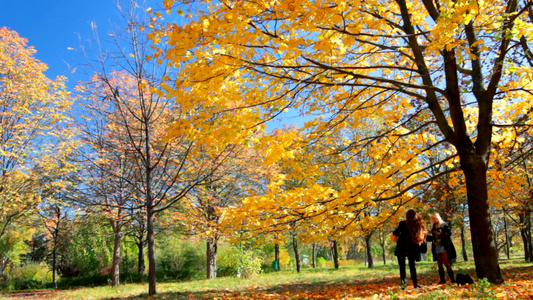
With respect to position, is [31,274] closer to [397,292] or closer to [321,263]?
[321,263]

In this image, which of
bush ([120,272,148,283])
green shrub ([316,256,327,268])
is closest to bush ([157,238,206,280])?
bush ([120,272,148,283])

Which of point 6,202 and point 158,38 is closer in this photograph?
point 158,38

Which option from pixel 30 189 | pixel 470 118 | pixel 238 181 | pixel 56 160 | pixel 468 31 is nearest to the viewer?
pixel 468 31

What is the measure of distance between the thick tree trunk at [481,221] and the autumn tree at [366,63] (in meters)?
0.01

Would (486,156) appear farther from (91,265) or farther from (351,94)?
(91,265)

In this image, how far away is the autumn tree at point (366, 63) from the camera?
3318mm

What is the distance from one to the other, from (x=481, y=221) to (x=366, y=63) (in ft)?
9.63

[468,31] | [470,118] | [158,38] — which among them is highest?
[468,31]

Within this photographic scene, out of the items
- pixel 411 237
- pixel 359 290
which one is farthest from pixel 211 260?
pixel 411 237

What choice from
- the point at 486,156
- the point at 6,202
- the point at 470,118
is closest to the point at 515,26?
the point at 486,156

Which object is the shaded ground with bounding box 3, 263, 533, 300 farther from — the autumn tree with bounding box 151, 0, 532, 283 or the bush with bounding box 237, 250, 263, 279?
the bush with bounding box 237, 250, 263, 279

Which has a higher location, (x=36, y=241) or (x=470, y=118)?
(x=470, y=118)

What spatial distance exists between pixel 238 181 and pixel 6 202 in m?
9.69

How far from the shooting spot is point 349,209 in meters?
4.95
